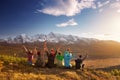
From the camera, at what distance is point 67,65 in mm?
20000

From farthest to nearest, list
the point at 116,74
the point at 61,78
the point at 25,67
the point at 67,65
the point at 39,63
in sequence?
the point at 116,74, the point at 67,65, the point at 39,63, the point at 25,67, the point at 61,78

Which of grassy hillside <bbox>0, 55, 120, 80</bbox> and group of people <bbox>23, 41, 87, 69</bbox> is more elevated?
group of people <bbox>23, 41, 87, 69</bbox>

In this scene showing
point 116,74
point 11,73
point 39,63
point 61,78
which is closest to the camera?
point 11,73

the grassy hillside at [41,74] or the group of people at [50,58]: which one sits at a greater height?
the group of people at [50,58]

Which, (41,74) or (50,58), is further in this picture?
(50,58)

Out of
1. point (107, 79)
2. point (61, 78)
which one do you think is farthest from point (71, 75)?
point (107, 79)

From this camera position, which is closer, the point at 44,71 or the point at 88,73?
the point at 44,71

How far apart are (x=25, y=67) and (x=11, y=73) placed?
108 inches

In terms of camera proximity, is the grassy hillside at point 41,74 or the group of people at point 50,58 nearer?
the grassy hillside at point 41,74

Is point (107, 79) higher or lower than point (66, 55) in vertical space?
lower

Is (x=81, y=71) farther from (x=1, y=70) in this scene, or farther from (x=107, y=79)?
(x=1, y=70)

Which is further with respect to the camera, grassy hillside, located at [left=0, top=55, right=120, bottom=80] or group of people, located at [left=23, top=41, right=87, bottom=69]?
group of people, located at [left=23, top=41, right=87, bottom=69]

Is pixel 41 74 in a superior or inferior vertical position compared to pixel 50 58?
inferior

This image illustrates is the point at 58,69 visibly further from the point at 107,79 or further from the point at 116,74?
the point at 116,74
